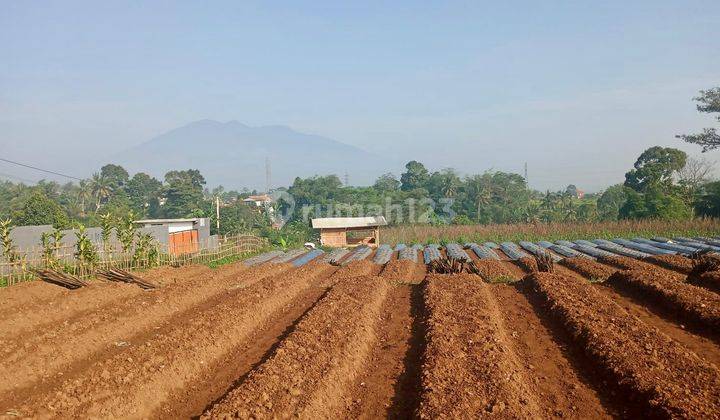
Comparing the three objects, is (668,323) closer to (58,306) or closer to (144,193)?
(58,306)

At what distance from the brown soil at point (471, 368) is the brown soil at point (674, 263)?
9678 mm

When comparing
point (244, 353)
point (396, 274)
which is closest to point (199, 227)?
point (396, 274)

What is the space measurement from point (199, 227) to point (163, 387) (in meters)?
29.6

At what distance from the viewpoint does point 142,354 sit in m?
8.52

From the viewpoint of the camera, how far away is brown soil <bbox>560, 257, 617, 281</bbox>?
17.4m

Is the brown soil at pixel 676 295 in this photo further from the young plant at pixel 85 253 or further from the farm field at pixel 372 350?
the young plant at pixel 85 253

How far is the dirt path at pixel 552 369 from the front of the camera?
6422 millimetres

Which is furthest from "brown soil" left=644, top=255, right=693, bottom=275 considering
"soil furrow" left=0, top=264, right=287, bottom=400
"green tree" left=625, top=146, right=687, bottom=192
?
"green tree" left=625, top=146, right=687, bottom=192

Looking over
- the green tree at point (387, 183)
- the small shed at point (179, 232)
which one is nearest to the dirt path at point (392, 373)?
the small shed at point (179, 232)

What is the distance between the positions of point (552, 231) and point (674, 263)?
20.8m

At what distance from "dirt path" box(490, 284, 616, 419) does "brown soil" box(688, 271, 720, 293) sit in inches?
203

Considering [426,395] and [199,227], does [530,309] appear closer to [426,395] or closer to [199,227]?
[426,395]

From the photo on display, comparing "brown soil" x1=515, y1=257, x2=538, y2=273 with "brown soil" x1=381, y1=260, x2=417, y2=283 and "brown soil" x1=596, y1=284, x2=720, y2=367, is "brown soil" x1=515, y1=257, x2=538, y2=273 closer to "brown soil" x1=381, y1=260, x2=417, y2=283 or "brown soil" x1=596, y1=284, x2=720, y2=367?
"brown soil" x1=381, y1=260, x2=417, y2=283

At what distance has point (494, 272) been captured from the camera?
18969mm
